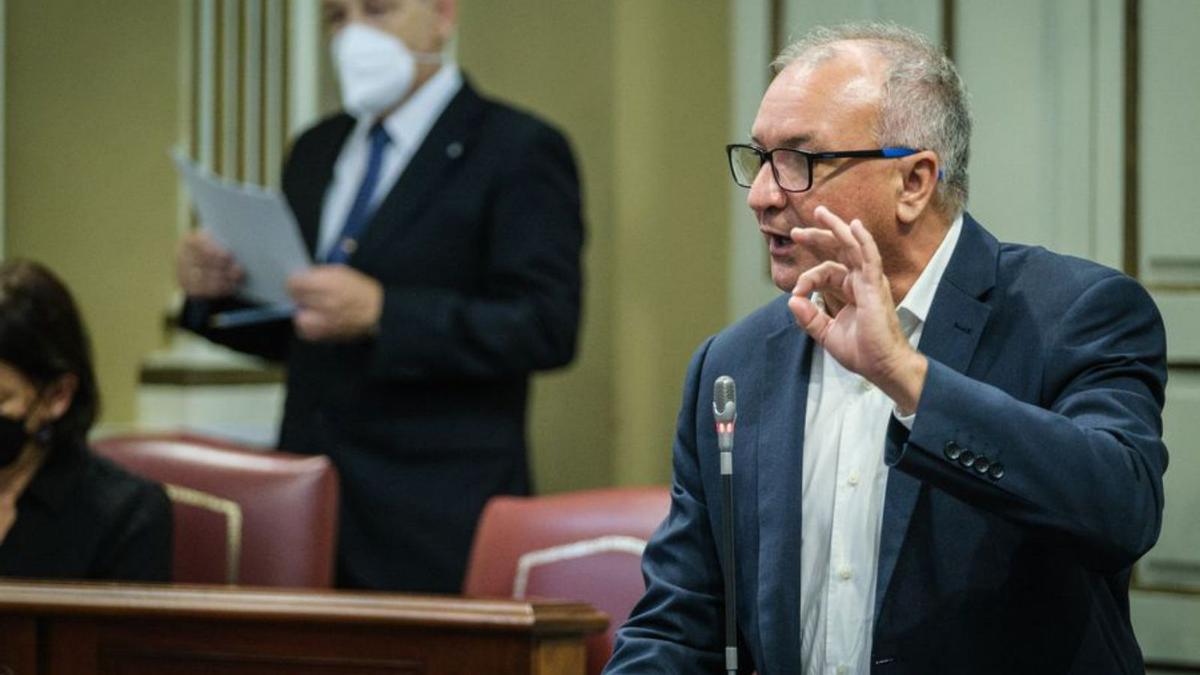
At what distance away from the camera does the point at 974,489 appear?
191 centimetres

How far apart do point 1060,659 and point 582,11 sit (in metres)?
2.84

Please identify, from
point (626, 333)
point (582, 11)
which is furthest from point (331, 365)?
point (582, 11)

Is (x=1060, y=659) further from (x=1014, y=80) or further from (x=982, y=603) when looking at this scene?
(x=1014, y=80)

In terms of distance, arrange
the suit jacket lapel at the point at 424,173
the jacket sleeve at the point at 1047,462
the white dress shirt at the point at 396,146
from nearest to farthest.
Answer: the jacket sleeve at the point at 1047,462
the suit jacket lapel at the point at 424,173
the white dress shirt at the point at 396,146

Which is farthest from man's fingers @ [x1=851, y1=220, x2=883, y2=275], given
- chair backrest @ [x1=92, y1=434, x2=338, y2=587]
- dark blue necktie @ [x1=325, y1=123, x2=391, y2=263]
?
dark blue necktie @ [x1=325, y1=123, x2=391, y2=263]

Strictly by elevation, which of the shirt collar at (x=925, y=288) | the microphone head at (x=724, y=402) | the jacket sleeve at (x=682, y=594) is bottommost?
the jacket sleeve at (x=682, y=594)

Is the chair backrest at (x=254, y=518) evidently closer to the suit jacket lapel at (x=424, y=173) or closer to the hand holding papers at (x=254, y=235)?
the hand holding papers at (x=254, y=235)

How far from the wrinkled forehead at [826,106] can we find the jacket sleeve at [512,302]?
156 centimetres

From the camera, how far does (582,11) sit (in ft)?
15.1

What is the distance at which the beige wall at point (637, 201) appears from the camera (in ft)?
14.9

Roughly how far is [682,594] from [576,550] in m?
0.72

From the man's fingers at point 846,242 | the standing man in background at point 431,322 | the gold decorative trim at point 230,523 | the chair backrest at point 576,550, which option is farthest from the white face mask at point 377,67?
the man's fingers at point 846,242

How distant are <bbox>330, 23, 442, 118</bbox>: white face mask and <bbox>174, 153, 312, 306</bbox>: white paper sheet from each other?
1.07 feet

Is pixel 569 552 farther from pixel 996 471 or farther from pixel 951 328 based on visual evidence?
pixel 996 471
